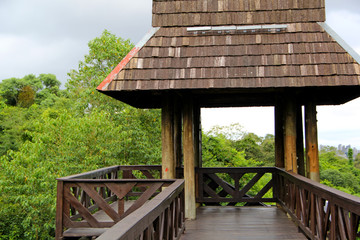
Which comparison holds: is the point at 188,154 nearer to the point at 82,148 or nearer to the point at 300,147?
the point at 300,147

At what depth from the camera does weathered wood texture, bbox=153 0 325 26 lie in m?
7.31

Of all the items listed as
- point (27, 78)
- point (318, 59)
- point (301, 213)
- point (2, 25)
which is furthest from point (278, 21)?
point (2, 25)

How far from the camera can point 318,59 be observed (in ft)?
21.4

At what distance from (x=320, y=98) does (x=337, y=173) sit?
2047 cm

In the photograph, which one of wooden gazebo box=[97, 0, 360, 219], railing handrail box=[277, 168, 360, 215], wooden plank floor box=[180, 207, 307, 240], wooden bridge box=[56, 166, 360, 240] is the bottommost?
wooden plank floor box=[180, 207, 307, 240]

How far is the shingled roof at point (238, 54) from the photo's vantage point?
6.36m

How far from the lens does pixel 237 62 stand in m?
6.63

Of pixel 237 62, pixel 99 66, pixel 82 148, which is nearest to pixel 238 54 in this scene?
pixel 237 62

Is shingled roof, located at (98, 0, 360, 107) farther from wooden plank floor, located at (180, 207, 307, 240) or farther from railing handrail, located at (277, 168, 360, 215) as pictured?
wooden plank floor, located at (180, 207, 307, 240)

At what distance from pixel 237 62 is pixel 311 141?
1.92m

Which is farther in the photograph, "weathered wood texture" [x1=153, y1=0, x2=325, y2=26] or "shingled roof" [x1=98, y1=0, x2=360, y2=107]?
"weathered wood texture" [x1=153, y1=0, x2=325, y2=26]

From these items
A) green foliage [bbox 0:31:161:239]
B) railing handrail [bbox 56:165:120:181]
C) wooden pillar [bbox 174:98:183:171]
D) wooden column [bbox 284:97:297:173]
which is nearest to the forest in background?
green foliage [bbox 0:31:161:239]

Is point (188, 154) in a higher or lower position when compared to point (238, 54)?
lower

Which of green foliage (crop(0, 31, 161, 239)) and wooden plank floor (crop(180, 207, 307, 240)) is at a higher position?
green foliage (crop(0, 31, 161, 239))
